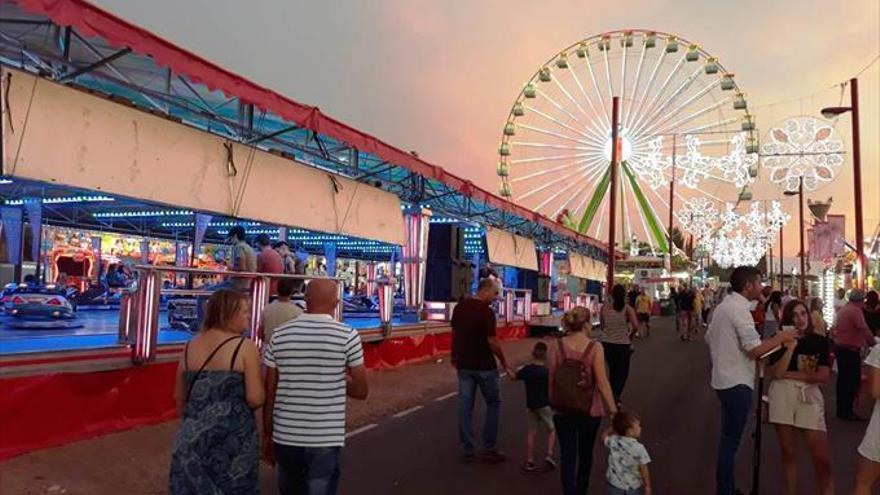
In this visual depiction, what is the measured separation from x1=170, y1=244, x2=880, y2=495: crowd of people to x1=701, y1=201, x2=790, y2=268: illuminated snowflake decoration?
32.7m

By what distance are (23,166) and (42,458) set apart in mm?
2615

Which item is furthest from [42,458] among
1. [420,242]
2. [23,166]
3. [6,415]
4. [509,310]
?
[509,310]

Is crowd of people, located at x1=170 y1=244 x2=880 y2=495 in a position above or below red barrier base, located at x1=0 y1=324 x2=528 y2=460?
above

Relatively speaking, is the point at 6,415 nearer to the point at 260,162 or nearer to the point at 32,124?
the point at 32,124

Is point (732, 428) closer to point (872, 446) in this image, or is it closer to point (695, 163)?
point (872, 446)

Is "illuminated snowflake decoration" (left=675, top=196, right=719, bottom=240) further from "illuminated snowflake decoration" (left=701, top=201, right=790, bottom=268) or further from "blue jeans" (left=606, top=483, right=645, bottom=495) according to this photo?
"blue jeans" (left=606, top=483, right=645, bottom=495)

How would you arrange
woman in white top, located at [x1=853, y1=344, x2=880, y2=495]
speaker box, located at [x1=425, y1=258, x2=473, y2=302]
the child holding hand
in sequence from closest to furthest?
woman in white top, located at [x1=853, y1=344, x2=880, y2=495], the child holding hand, speaker box, located at [x1=425, y1=258, x2=473, y2=302]

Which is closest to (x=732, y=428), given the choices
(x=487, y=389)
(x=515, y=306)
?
(x=487, y=389)

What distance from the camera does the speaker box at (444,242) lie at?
59.2 feet

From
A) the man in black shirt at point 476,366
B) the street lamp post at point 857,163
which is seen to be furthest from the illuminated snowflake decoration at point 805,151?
the man in black shirt at point 476,366

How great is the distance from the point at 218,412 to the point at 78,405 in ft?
14.6

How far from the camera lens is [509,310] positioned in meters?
22.0

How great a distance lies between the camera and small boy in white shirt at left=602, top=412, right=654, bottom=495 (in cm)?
474

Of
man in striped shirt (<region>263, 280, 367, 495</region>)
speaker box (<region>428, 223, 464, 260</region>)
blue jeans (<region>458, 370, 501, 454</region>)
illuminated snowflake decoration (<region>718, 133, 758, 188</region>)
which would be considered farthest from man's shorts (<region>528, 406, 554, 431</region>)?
illuminated snowflake decoration (<region>718, 133, 758, 188</region>)
